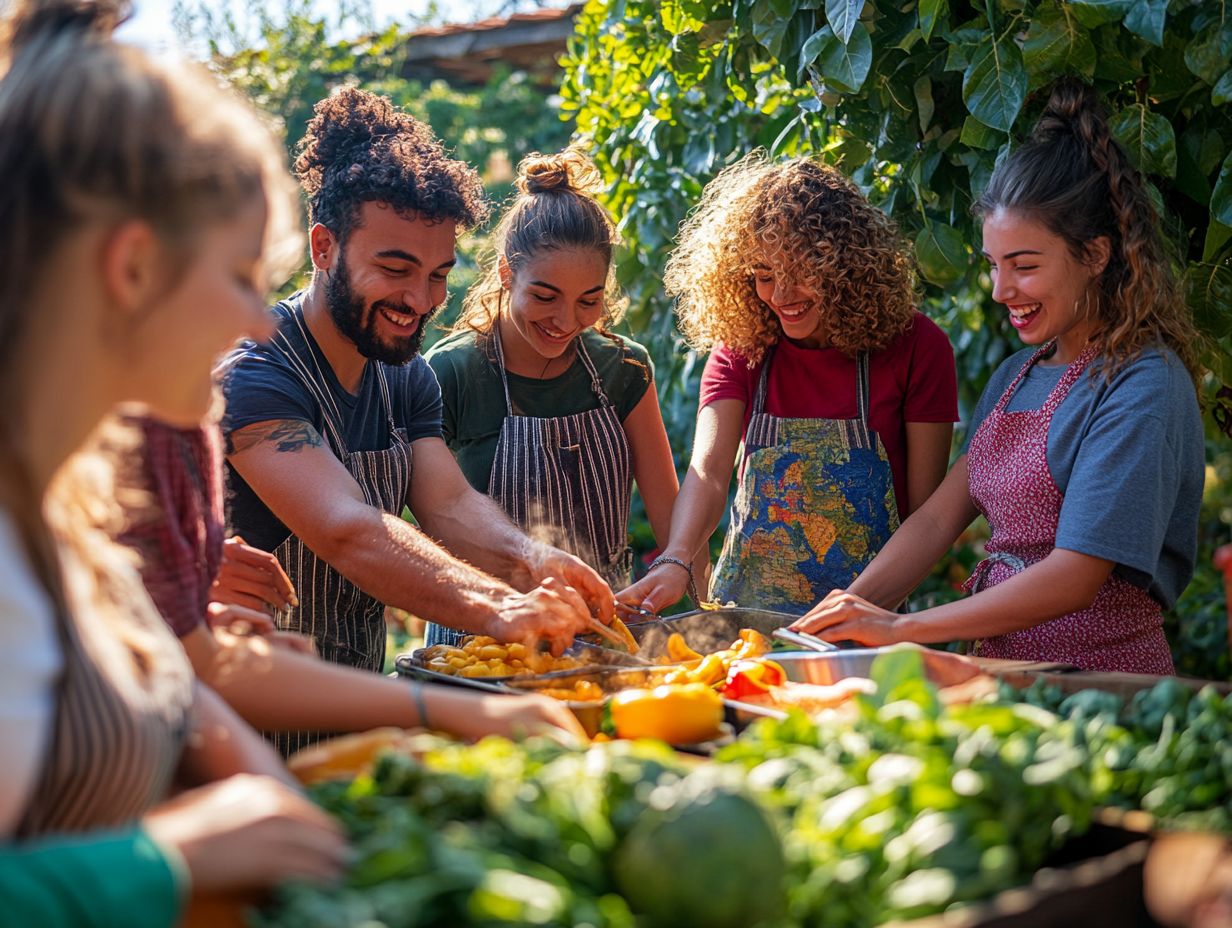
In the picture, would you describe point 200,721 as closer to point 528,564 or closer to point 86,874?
point 86,874

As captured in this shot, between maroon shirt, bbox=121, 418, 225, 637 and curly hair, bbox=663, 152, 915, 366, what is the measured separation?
183 centimetres

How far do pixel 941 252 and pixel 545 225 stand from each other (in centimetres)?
104

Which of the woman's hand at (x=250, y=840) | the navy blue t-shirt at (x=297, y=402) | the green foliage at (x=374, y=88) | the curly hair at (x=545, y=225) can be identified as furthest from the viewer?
the green foliage at (x=374, y=88)

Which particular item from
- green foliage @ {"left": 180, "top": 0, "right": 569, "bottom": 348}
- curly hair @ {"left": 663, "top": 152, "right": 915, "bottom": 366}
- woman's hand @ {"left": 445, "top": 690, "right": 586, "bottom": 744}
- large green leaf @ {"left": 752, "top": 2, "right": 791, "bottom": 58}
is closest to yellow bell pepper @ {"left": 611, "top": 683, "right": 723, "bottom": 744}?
woman's hand @ {"left": 445, "top": 690, "right": 586, "bottom": 744}

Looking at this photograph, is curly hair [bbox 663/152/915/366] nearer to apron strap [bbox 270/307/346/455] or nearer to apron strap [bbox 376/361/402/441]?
apron strap [bbox 376/361/402/441]

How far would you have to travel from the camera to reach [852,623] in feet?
8.68

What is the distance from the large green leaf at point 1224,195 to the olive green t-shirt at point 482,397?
5.32ft

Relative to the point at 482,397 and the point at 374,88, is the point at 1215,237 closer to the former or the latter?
the point at 482,397

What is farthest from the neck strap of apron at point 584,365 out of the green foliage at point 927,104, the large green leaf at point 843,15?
the large green leaf at point 843,15

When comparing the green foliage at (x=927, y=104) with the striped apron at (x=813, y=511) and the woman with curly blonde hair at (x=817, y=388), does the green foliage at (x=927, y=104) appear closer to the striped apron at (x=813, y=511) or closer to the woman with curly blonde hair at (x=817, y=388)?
the woman with curly blonde hair at (x=817, y=388)

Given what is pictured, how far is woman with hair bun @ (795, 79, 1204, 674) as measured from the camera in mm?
2635

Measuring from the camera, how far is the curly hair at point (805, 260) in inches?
130

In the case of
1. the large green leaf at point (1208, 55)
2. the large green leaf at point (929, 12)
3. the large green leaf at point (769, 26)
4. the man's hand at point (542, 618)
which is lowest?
the man's hand at point (542, 618)

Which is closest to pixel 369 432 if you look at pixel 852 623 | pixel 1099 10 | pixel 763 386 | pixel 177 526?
pixel 763 386
